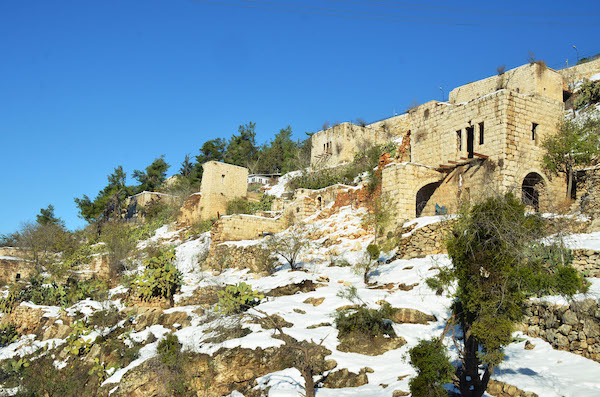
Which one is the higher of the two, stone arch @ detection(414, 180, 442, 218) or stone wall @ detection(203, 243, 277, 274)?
stone arch @ detection(414, 180, 442, 218)

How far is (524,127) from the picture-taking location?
1752 cm

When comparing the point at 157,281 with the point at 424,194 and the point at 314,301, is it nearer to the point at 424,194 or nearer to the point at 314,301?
the point at 314,301

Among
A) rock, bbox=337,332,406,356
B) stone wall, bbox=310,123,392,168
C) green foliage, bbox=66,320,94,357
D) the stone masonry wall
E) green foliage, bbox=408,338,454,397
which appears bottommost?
green foliage, bbox=66,320,94,357

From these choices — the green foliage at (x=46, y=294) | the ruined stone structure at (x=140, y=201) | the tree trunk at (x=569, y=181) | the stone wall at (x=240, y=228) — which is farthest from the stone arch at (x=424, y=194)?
the ruined stone structure at (x=140, y=201)

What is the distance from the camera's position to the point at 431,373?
7539 millimetres

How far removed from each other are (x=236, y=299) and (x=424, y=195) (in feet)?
34.6

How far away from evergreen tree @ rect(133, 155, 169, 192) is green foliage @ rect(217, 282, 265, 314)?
33.0m

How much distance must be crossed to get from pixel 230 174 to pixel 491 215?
972 inches

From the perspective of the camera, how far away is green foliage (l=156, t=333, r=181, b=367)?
36.4 feet

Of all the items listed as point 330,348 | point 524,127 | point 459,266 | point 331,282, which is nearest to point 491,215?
point 459,266

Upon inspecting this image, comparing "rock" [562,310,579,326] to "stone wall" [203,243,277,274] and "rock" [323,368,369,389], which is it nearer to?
"rock" [323,368,369,389]

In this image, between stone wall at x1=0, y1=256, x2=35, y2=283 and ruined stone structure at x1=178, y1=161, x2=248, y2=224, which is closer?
stone wall at x1=0, y1=256, x2=35, y2=283

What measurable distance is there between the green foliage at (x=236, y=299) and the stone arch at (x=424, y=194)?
29.3 ft

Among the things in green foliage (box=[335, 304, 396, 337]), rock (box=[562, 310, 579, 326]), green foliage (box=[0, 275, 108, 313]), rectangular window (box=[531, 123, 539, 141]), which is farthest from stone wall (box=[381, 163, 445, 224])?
green foliage (box=[0, 275, 108, 313])
